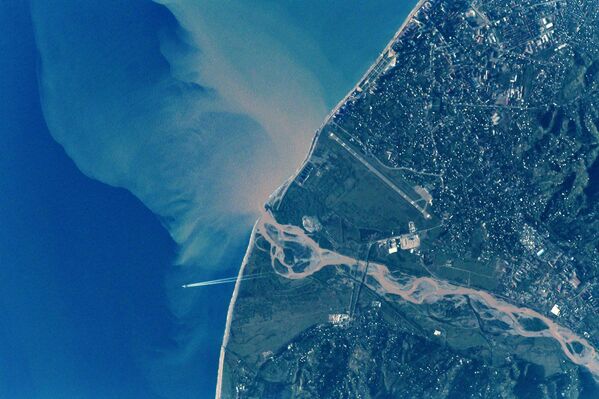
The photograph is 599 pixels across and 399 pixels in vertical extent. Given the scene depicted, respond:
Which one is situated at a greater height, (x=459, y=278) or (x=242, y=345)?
(x=459, y=278)

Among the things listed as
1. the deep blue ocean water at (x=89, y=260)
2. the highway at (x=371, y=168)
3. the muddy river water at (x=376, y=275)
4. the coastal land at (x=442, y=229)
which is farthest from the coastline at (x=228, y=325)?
the highway at (x=371, y=168)

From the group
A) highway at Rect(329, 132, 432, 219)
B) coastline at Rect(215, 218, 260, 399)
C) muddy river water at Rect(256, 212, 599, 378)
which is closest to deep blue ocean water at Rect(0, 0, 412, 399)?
coastline at Rect(215, 218, 260, 399)

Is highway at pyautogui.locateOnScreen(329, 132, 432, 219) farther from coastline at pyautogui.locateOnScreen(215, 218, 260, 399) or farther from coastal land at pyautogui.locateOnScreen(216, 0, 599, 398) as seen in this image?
coastline at pyautogui.locateOnScreen(215, 218, 260, 399)

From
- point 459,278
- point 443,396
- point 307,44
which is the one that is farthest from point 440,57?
point 443,396

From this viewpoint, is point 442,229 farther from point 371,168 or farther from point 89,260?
point 89,260

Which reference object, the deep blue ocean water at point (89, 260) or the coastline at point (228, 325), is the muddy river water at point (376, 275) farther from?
the deep blue ocean water at point (89, 260)

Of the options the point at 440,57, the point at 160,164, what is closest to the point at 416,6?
the point at 440,57

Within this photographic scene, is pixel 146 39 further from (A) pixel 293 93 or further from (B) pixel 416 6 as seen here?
(B) pixel 416 6

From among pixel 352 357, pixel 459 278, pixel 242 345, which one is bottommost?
pixel 242 345
